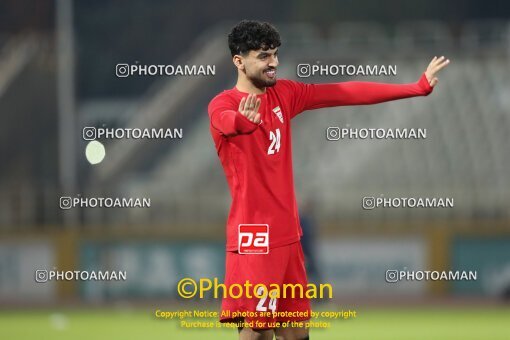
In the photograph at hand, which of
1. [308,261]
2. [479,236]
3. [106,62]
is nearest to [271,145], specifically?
[308,261]

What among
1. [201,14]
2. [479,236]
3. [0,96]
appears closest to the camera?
[479,236]

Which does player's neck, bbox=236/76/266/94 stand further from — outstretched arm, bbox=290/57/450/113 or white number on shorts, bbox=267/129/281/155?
outstretched arm, bbox=290/57/450/113

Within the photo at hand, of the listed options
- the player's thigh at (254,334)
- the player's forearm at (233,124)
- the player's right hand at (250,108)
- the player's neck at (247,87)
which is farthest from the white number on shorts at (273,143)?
the player's thigh at (254,334)

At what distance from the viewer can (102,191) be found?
27.3m

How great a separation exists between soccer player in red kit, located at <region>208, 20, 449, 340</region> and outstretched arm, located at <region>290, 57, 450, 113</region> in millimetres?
304

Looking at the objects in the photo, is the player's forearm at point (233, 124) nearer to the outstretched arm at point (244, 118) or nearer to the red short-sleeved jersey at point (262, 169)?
the outstretched arm at point (244, 118)

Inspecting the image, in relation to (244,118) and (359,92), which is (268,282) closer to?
(244,118)

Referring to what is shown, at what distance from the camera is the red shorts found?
8125mm

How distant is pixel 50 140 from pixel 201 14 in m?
7.34

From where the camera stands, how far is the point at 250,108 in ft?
24.7

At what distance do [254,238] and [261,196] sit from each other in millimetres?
264

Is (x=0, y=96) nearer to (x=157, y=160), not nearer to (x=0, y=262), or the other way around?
(x=157, y=160)

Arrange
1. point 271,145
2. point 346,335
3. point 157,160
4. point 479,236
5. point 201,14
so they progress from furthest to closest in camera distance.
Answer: point 201,14 < point 157,160 < point 479,236 < point 346,335 < point 271,145

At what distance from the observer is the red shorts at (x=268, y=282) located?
26.7ft
